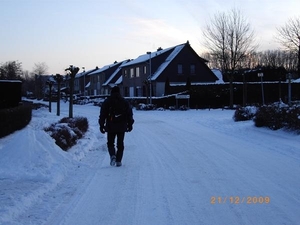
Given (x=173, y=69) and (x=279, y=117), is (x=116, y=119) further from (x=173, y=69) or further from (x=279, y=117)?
(x=173, y=69)

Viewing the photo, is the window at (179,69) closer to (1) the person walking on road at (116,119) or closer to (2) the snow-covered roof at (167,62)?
(2) the snow-covered roof at (167,62)

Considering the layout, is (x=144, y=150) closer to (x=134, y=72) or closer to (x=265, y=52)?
(x=134, y=72)

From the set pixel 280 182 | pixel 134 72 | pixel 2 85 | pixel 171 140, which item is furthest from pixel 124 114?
pixel 134 72

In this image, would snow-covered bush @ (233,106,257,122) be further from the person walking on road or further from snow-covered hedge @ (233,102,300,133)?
the person walking on road

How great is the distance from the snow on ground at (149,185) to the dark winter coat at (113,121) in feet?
2.85

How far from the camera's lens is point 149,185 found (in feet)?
21.6

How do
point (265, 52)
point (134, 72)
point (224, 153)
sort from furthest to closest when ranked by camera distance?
point (265, 52)
point (134, 72)
point (224, 153)

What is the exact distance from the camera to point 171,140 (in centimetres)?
1292

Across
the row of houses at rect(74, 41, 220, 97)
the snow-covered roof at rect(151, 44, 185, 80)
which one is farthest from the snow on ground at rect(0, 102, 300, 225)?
the snow-covered roof at rect(151, 44, 185, 80)

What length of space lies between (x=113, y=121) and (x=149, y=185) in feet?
7.06

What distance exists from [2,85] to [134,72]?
115ft

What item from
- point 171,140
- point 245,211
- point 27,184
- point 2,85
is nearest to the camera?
point 245,211
